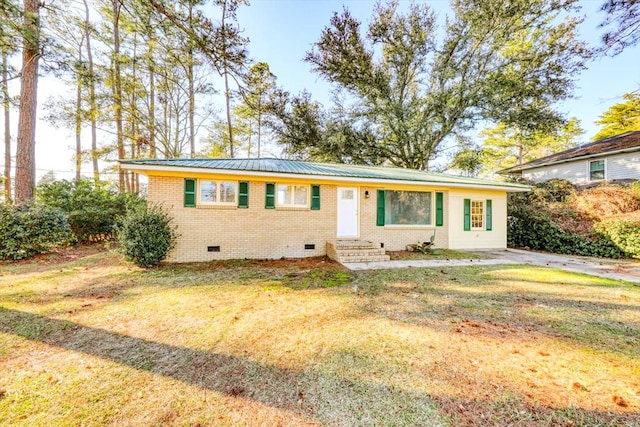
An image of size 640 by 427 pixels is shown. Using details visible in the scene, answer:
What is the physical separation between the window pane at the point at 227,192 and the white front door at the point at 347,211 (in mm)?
3528

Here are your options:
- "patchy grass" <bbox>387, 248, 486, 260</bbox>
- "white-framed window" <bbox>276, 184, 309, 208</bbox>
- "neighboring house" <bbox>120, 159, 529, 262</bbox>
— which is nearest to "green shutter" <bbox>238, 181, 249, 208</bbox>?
"neighboring house" <bbox>120, 159, 529, 262</bbox>

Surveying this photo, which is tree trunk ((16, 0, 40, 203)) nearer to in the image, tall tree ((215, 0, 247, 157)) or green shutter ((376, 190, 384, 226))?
tall tree ((215, 0, 247, 157))

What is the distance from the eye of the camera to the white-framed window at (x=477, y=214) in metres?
10.6

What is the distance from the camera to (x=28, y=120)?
9.01m

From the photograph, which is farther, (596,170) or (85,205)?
(596,170)

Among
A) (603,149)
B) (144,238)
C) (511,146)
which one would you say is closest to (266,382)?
(144,238)

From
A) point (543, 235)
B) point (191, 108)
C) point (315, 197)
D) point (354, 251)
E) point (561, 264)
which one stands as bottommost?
point (561, 264)

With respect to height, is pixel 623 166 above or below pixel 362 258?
above

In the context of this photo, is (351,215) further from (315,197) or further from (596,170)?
(596,170)

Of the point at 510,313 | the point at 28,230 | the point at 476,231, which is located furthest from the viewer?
the point at 476,231

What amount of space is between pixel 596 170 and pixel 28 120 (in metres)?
26.4

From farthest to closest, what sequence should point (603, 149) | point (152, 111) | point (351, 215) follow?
point (152, 111) < point (603, 149) < point (351, 215)

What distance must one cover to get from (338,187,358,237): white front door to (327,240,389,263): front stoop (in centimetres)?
40

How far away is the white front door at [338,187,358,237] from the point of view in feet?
29.5
